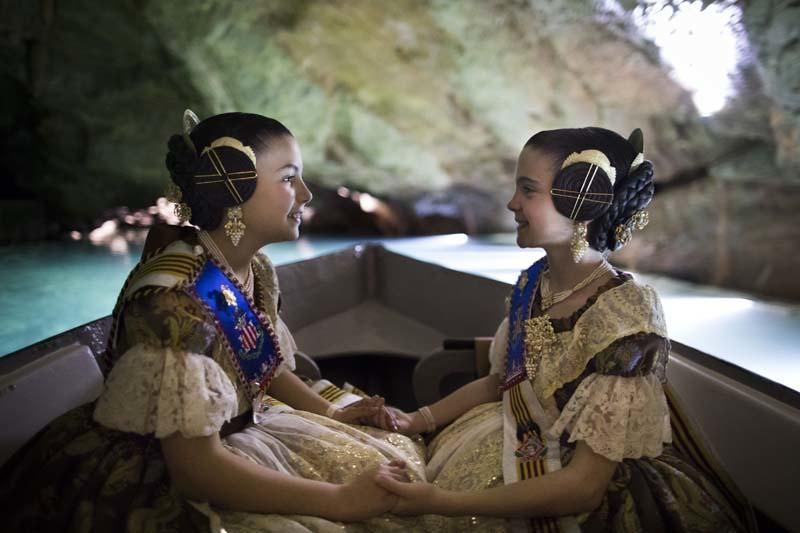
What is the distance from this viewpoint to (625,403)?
3.76ft

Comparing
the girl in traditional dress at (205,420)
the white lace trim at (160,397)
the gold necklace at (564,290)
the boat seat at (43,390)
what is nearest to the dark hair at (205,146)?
the girl in traditional dress at (205,420)

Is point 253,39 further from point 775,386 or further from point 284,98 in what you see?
point 775,386

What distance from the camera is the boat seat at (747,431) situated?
1.32 metres

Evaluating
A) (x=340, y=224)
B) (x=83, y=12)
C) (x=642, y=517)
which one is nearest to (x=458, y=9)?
(x=83, y=12)

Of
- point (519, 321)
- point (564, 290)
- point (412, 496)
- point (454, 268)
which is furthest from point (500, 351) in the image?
point (454, 268)

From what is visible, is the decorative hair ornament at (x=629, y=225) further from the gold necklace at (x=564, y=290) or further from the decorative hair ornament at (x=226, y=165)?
the decorative hair ornament at (x=226, y=165)

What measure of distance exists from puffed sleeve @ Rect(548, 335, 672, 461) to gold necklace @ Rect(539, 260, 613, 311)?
8.9 inches

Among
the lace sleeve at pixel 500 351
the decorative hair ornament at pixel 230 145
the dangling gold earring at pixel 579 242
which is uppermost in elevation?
the decorative hair ornament at pixel 230 145

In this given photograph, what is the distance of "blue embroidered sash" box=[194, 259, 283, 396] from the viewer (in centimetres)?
123

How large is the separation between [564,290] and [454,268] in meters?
1.95

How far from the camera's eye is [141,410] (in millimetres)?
1058

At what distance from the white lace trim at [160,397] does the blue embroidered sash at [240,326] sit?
16cm

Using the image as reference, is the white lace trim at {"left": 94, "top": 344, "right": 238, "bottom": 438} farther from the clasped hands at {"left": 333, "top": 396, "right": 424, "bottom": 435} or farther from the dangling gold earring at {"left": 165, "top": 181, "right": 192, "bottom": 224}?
the clasped hands at {"left": 333, "top": 396, "right": 424, "bottom": 435}

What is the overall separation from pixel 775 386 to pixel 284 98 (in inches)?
303
